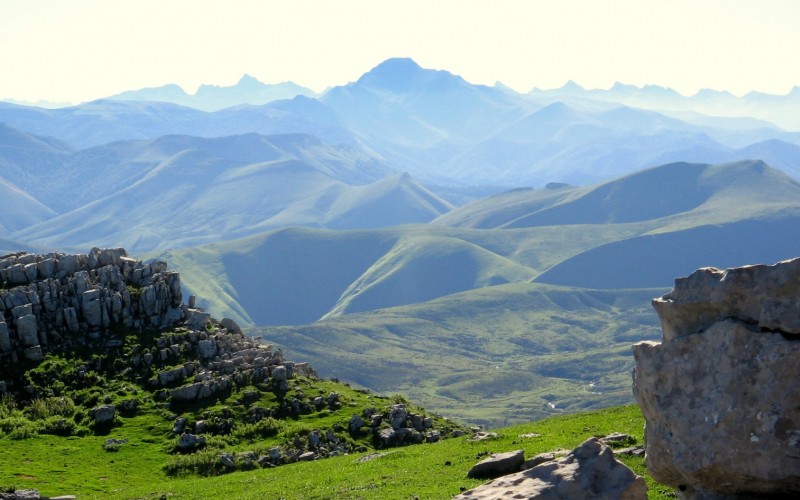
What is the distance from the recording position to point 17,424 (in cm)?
6656

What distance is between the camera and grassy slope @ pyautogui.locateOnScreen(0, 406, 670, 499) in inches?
1650

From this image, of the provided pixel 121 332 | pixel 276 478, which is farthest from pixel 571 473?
pixel 121 332

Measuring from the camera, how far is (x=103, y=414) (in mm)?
68875

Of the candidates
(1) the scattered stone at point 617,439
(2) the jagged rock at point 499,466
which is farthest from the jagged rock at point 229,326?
(2) the jagged rock at point 499,466

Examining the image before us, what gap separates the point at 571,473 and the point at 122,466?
43.4 metres

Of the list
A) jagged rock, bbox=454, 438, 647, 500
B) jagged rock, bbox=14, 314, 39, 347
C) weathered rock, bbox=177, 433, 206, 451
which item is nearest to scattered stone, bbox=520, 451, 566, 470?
jagged rock, bbox=454, 438, 647, 500

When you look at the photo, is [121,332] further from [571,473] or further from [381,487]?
[571,473]

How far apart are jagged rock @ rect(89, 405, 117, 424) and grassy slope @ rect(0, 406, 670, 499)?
156 centimetres

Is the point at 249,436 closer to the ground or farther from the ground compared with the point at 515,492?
closer to the ground

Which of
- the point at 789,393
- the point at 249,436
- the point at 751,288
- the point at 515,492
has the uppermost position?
the point at 751,288

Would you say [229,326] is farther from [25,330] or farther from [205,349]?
[25,330]

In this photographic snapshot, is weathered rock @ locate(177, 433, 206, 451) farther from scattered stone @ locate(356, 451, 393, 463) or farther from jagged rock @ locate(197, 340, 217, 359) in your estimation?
scattered stone @ locate(356, 451, 393, 463)

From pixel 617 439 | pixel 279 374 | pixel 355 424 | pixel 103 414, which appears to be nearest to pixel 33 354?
pixel 103 414

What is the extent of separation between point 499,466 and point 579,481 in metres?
9.92
